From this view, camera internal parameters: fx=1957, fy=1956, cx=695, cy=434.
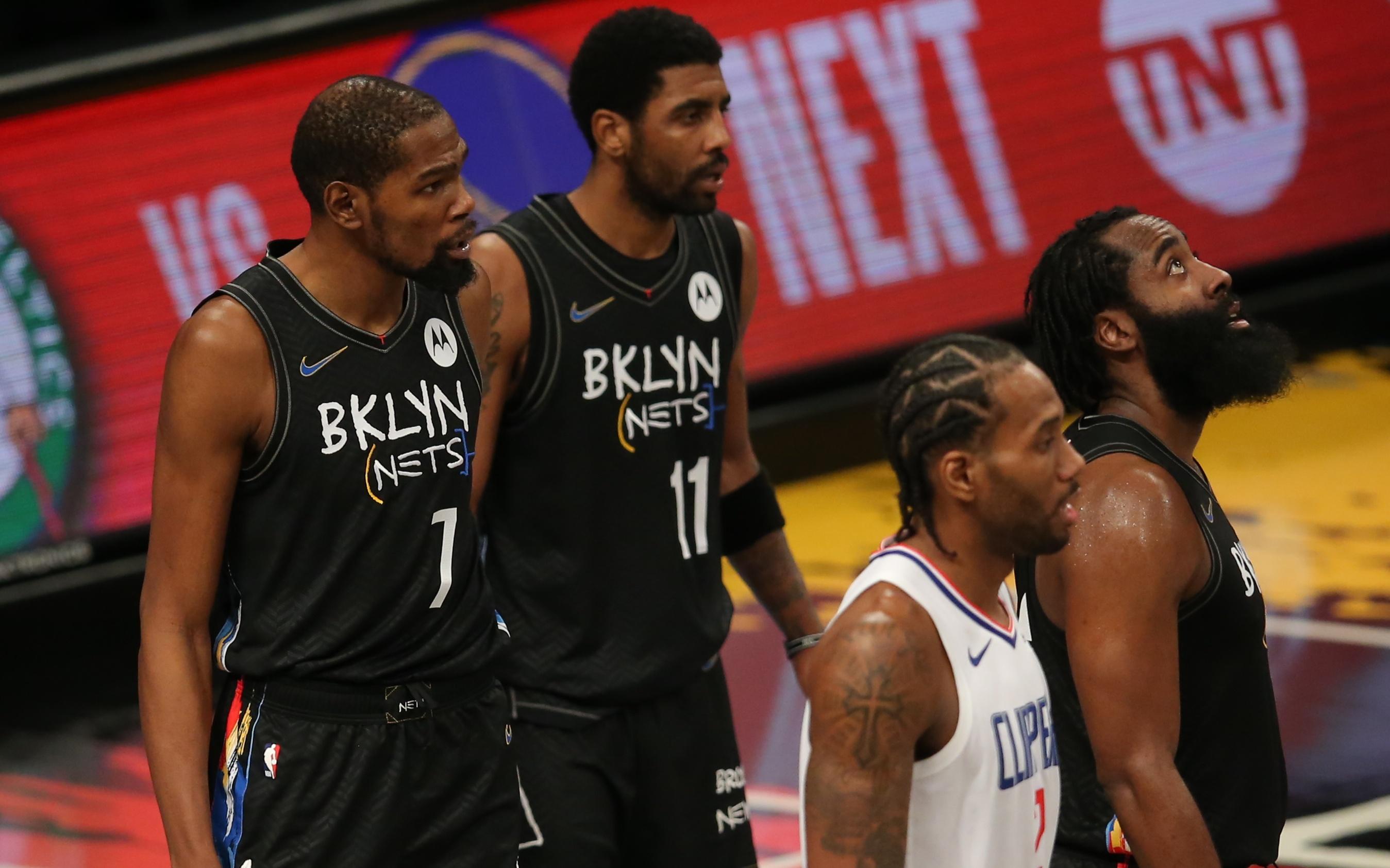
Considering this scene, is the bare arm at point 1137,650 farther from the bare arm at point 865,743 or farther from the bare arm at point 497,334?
the bare arm at point 497,334

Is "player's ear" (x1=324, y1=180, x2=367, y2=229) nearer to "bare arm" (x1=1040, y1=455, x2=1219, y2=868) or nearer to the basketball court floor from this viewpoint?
"bare arm" (x1=1040, y1=455, x2=1219, y2=868)

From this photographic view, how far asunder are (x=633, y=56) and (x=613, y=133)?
18cm

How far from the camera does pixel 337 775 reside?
11.2ft

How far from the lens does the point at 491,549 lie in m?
4.23

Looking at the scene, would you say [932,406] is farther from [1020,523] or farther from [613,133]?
[613,133]

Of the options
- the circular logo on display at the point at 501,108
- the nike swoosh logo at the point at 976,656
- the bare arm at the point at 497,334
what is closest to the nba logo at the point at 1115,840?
the nike swoosh logo at the point at 976,656

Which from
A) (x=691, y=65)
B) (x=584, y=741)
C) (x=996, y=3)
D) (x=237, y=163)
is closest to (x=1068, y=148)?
(x=996, y=3)

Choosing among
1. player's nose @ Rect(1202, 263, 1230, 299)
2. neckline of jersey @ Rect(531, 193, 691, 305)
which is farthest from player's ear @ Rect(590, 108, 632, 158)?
player's nose @ Rect(1202, 263, 1230, 299)

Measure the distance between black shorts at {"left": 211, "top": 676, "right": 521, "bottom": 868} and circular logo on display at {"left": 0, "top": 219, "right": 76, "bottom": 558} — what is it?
4276 millimetres

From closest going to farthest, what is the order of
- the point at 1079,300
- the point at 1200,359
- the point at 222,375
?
the point at 222,375 < the point at 1200,359 < the point at 1079,300

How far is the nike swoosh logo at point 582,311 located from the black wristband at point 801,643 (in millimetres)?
903

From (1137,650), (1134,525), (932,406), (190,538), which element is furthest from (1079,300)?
(190,538)

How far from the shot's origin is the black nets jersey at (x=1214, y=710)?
346cm

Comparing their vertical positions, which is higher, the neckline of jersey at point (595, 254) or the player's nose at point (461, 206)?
the player's nose at point (461, 206)
